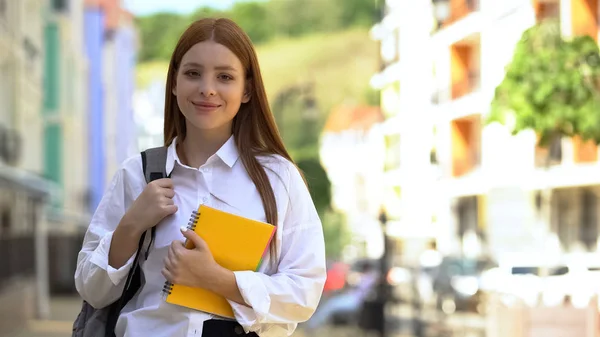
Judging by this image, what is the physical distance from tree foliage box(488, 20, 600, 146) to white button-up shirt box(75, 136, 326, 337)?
8706mm

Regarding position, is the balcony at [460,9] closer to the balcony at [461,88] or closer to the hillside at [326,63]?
the balcony at [461,88]

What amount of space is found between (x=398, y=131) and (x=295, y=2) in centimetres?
4480

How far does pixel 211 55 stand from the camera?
7.29 feet

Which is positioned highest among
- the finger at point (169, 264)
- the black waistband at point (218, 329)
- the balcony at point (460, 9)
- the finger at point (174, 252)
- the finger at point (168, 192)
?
the balcony at point (460, 9)

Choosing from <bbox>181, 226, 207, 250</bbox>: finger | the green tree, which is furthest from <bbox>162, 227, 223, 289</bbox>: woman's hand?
the green tree

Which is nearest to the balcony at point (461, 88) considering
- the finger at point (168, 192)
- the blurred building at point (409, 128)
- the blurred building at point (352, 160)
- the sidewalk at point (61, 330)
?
the blurred building at point (409, 128)

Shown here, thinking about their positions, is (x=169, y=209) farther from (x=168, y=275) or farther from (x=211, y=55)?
(x=211, y=55)

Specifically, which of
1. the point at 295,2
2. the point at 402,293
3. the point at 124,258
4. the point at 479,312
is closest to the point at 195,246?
the point at 124,258

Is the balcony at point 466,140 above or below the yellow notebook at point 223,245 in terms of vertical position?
above

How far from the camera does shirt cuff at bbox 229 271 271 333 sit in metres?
2.11

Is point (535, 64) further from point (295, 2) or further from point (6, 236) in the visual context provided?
point (295, 2)

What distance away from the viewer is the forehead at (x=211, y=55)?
7.29 feet

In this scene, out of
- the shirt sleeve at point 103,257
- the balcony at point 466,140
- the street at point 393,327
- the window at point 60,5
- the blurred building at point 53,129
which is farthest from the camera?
the balcony at point 466,140

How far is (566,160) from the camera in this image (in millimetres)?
23031
